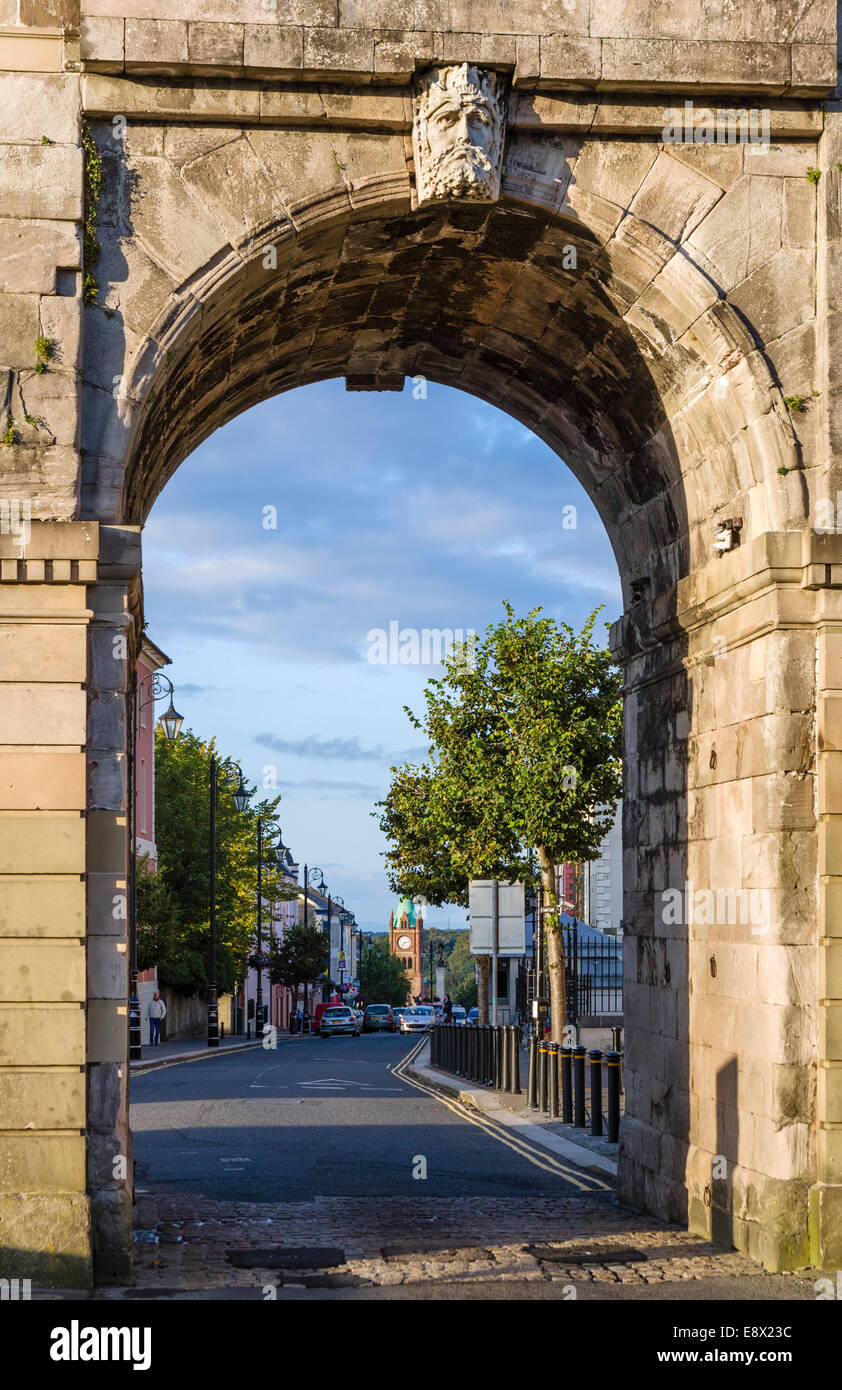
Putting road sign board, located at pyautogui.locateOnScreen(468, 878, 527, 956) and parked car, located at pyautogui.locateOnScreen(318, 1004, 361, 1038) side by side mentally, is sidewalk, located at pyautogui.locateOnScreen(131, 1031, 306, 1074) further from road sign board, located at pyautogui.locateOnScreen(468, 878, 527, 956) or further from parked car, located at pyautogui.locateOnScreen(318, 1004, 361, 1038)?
parked car, located at pyautogui.locateOnScreen(318, 1004, 361, 1038)

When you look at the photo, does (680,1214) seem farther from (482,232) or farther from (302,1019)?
(302,1019)

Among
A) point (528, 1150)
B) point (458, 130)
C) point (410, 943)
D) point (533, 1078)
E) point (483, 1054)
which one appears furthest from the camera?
point (410, 943)

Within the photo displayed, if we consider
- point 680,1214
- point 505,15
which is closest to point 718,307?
point 505,15

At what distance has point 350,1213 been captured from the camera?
37.7 ft

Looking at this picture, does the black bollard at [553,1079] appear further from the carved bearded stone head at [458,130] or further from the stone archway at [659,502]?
the carved bearded stone head at [458,130]

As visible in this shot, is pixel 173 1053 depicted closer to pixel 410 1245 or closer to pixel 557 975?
pixel 557 975

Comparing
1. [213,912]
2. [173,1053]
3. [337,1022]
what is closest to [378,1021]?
[337,1022]

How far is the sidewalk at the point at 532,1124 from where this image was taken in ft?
51.0

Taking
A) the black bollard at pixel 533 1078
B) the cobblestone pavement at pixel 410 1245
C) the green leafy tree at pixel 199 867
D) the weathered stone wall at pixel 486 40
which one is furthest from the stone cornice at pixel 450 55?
the green leafy tree at pixel 199 867

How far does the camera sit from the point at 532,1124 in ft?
63.9

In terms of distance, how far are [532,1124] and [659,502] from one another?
10.1m

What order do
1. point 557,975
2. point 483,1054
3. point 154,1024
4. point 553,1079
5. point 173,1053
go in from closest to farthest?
point 553,1079, point 483,1054, point 557,975, point 173,1053, point 154,1024

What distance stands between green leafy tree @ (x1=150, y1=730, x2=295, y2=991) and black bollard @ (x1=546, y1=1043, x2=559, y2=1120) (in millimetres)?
28409

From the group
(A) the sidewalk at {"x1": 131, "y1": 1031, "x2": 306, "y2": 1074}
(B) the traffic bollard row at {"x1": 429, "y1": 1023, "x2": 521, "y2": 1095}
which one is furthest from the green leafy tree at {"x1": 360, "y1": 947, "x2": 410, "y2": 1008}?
(B) the traffic bollard row at {"x1": 429, "y1": 1023, "x2": 521, "y2": 1095}
